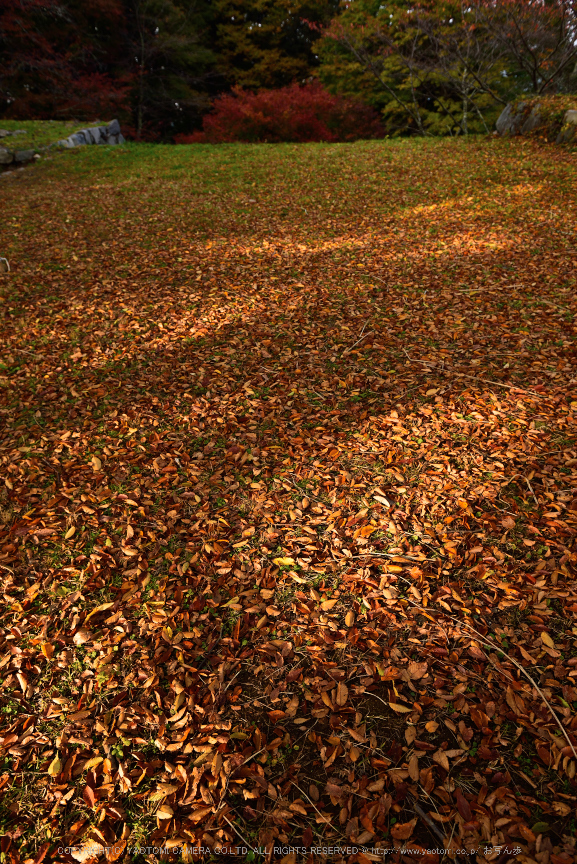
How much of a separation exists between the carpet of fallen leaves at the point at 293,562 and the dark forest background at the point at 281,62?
912 cm

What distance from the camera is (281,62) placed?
58.0ft

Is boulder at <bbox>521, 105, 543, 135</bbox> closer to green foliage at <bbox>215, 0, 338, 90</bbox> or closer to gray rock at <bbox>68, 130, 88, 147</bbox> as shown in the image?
gray rock at <bbox>68, 130, 88, 147</bbox>

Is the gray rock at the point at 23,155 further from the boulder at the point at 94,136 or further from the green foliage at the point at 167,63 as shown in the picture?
the green foliage at the point at 167,63

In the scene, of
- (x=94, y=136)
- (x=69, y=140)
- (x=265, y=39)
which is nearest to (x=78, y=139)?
(x=69, y=140)

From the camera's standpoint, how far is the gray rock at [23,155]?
9.79m

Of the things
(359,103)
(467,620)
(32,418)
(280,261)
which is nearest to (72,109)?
(359,103)

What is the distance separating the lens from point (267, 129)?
13.7m

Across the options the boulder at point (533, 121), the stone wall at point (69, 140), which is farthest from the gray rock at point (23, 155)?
the boulder at point (533, 121)

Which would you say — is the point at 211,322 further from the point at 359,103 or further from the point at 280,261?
the point at 359,103

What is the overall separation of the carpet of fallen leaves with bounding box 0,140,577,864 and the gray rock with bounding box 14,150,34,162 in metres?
6.86

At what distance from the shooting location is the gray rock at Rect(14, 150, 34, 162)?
979 cm

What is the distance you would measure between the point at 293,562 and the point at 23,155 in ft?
38.2

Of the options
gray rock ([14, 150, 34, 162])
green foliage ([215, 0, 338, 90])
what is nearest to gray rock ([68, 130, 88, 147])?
gray rock ([14, 150, 34, 162])

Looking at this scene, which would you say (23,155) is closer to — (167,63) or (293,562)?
(167,63)
